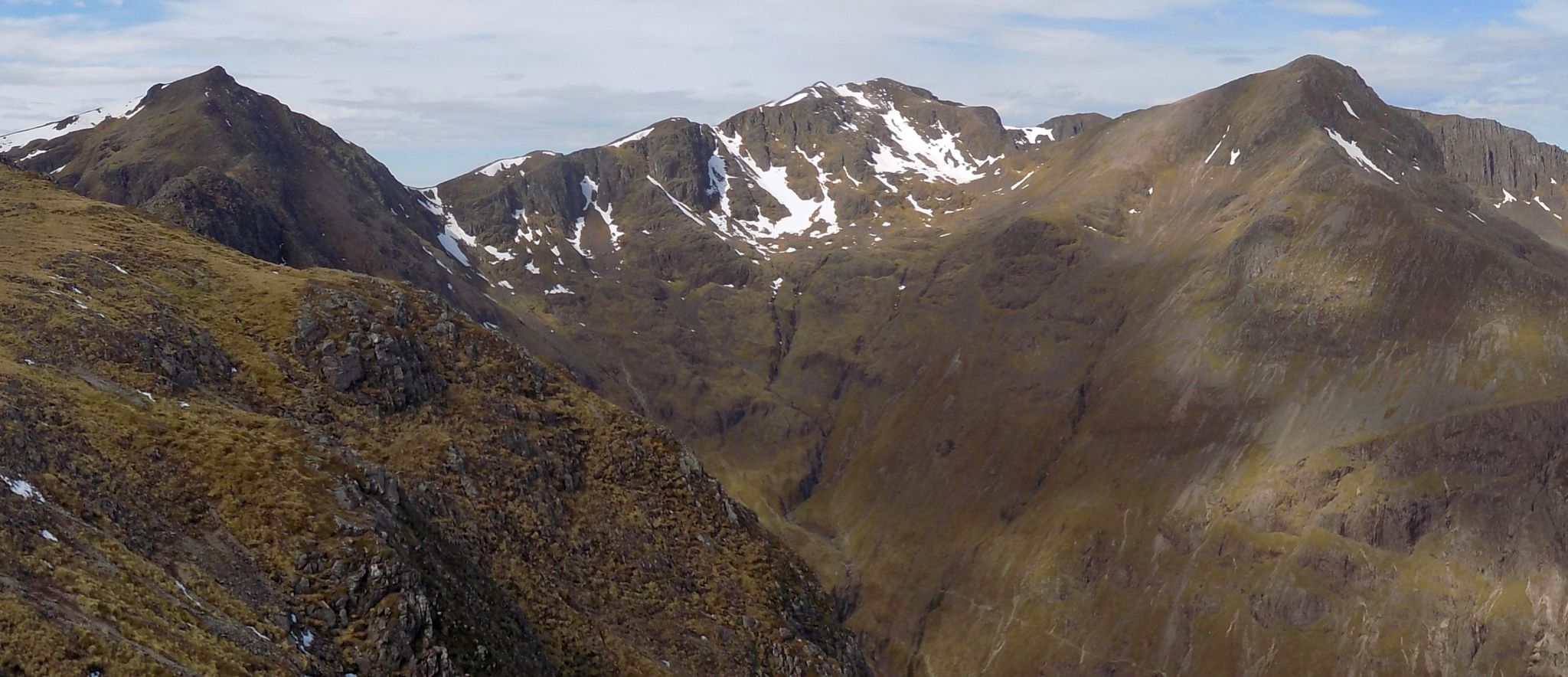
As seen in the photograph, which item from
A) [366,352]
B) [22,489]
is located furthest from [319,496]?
[366,352]

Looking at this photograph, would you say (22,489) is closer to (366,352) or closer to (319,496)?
(319,496)

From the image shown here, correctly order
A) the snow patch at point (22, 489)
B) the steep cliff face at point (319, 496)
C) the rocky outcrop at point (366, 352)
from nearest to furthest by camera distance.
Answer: the steep cliff face at point (319, 496)
the snow patch at point (22, 489)
the rocky outcrop at point (366, 352)

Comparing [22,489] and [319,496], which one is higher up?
[22,489]

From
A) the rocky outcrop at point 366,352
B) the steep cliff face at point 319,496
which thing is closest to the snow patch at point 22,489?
the steep cliff face at point 319,496

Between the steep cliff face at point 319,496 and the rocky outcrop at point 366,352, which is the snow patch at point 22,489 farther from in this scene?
the rocky outcrop at point 366,352

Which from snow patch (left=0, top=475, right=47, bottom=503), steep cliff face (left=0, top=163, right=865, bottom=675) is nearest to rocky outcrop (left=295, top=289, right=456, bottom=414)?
steep cliff face (left=0, top=163, right=865, bottom=675)

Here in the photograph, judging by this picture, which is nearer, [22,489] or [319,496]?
[22,489]

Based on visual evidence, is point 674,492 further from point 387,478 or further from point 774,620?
point 387,478

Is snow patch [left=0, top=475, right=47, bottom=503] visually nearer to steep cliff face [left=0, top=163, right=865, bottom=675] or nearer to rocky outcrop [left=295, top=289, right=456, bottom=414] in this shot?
steep cliff face [left=0, top=163, right=865, bottom=675]
